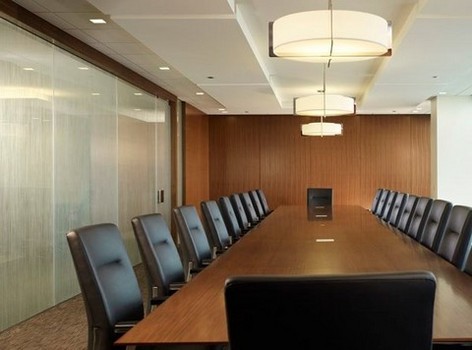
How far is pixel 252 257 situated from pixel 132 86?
16.3ft

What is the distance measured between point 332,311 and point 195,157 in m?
10.8

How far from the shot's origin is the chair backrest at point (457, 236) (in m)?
3.10

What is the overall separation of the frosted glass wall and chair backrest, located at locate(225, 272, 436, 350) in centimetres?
377

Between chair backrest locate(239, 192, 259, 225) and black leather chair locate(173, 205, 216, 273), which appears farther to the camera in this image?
chair backrest locate(239, 192, 259, 225)

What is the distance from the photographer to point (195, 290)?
2.36 meters

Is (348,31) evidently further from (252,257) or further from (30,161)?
(30,161)

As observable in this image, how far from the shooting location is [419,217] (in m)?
4.65

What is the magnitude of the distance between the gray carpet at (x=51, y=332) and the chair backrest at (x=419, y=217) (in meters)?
2.90

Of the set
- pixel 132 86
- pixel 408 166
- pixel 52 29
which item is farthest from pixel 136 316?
pixel 408 166

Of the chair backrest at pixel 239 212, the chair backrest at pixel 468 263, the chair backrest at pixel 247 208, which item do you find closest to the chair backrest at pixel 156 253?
the chair backrest at pixel 468 263

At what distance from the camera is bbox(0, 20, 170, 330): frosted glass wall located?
4469mm

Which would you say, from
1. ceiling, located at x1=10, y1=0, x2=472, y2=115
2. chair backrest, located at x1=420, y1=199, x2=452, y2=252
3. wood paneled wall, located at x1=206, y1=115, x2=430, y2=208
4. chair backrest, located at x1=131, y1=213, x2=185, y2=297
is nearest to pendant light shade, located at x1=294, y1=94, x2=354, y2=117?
ceiling, located at x1=10, y1=0, x2=472, y2=115

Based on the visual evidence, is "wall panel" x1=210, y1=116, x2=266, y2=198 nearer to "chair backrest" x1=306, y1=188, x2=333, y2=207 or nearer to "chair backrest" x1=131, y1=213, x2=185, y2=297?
"chair backrest" x1=306, y1=188, x2=333, y2=207

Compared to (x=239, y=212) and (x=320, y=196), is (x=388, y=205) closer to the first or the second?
(x=239, y=212)
